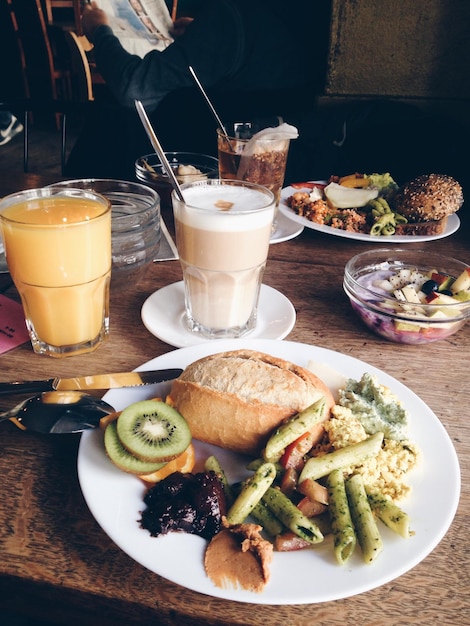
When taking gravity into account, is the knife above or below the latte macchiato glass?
below

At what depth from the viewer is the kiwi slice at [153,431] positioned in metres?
0.69

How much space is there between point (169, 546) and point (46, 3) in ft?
23.5

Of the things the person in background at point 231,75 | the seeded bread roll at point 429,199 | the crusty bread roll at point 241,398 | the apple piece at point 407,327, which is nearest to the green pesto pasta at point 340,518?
the crusty bread roll at point 241,398

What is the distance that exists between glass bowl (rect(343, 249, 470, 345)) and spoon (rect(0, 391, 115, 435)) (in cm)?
57

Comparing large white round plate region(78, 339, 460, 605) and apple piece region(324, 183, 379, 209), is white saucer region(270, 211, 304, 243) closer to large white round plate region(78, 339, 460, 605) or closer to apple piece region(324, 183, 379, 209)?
apple piece region(324, 183, 379, 209)

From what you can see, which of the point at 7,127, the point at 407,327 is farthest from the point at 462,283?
the point at 7,127

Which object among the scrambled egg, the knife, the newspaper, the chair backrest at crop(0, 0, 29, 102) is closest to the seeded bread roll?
the scrambled egg

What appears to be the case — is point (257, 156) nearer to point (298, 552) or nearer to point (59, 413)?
point (59, 413)

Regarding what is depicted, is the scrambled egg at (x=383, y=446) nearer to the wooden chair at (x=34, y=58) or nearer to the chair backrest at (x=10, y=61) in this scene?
the wooden chair at (x=34, y=58)

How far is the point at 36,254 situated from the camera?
3.00 ft

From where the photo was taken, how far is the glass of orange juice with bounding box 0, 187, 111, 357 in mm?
904

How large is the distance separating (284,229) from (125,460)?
1.06 meters

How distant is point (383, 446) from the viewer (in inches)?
29.2

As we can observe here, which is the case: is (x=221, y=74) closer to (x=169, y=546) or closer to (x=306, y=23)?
(x=306, y=23)
